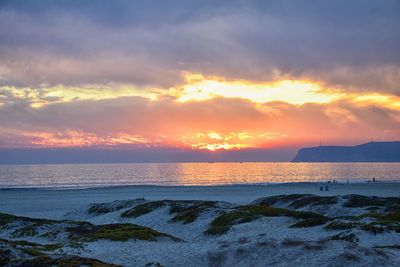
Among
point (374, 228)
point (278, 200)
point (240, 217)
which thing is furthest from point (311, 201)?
point (374, 228)

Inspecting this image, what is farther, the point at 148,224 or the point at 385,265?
the point at 148,224

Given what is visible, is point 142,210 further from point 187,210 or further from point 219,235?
point 219,235

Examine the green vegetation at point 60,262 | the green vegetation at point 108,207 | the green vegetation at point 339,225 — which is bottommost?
the green vegetation at point 108,207

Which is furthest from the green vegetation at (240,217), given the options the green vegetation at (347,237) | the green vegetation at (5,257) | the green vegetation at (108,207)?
the green vegetation at (108,207)

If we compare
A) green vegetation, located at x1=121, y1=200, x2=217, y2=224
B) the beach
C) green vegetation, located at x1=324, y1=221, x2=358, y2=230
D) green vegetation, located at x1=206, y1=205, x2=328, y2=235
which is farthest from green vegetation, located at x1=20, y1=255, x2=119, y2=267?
green vegetation, located at x1=121, y1=200, x2=217, y2=224

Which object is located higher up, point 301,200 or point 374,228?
point 374,228

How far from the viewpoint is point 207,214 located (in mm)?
45500

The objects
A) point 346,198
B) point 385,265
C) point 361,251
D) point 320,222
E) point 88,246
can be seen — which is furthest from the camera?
point 346,198

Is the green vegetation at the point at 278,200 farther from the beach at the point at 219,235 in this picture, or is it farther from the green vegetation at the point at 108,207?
the green vegetation at the point at 108,207

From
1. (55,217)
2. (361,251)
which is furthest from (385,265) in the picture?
→ (55,217)

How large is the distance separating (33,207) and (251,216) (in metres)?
47.0

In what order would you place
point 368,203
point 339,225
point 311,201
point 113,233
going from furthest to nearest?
point 311,201
point 368,203
point 339,225
point 113,233

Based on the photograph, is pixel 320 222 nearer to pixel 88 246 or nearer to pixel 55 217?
pixel 88 246

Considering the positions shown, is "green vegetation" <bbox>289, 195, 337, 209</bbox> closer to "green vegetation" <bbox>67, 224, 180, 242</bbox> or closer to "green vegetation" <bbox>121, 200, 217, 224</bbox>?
"green vegetation" <bbox>121, 200, 217, 224</bbox>
